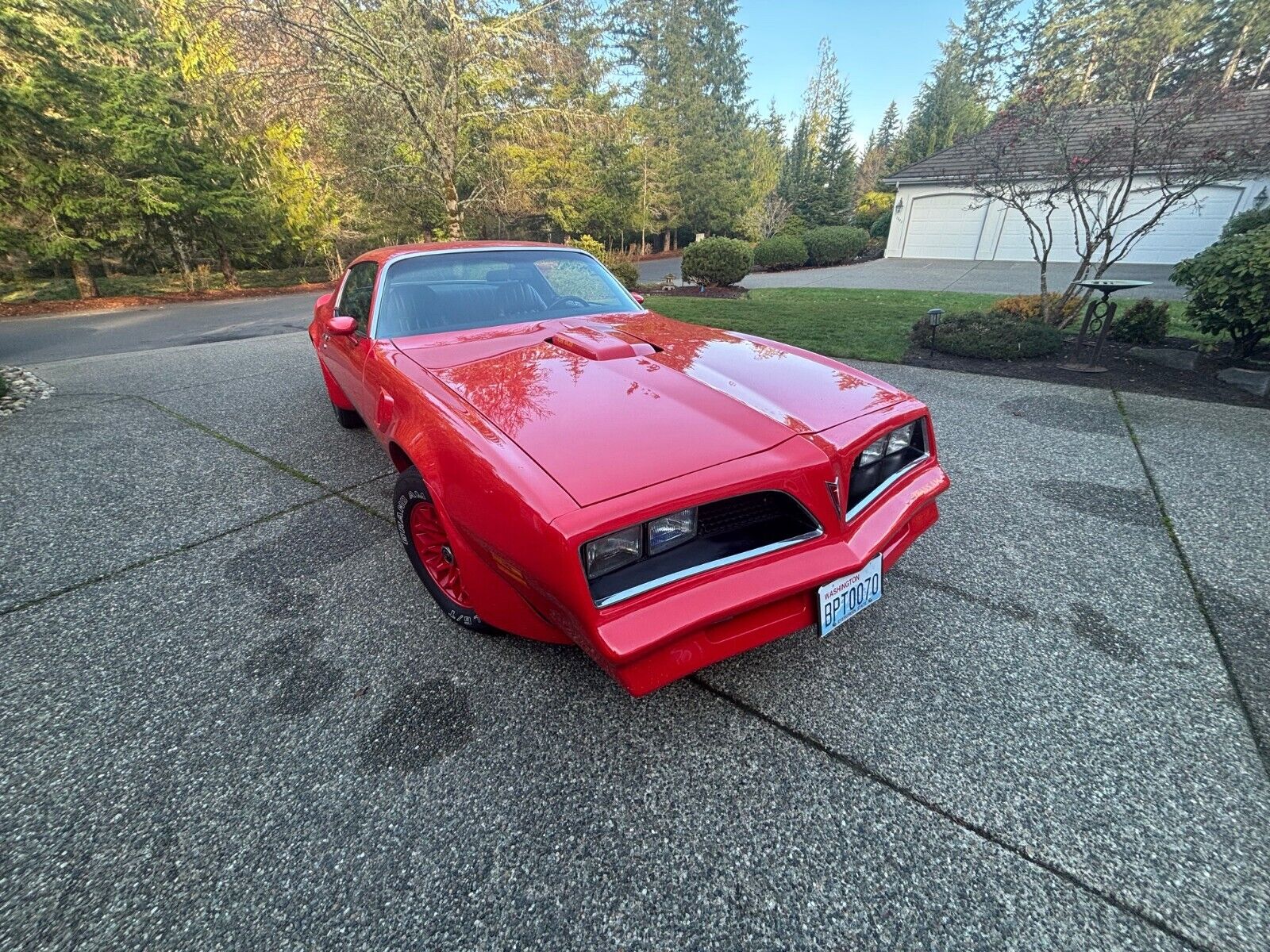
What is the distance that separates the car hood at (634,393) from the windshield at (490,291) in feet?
0.62

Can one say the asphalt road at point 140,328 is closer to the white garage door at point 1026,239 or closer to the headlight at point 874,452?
the headlight at point 874,452

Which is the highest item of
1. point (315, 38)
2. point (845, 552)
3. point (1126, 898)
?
point (315, 38)

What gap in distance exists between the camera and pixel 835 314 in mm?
9305

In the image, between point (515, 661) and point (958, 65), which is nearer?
point (515, 661)

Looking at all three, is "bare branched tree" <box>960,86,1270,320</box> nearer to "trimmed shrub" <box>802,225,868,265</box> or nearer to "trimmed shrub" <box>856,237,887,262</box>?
"trimmed shrub" <box>802,225,868,265</box>

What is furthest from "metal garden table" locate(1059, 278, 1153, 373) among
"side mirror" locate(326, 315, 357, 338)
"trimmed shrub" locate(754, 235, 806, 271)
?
"trimmed shrub" locate(754, 235, 806, 271)

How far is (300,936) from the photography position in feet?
4.01

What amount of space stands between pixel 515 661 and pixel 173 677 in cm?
126

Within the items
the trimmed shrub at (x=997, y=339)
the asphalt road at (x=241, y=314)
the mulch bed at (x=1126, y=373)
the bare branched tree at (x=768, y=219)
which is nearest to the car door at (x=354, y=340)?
the mulch bed at (x=1126, y=373)

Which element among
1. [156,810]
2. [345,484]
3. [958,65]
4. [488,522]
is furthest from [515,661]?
[958,65]

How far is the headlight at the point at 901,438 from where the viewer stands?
2049 millimetres

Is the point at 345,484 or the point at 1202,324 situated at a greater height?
the point at 1202,324

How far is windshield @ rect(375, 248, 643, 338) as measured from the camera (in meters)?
2.78

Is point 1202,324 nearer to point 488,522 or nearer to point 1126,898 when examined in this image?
point 1126,898
